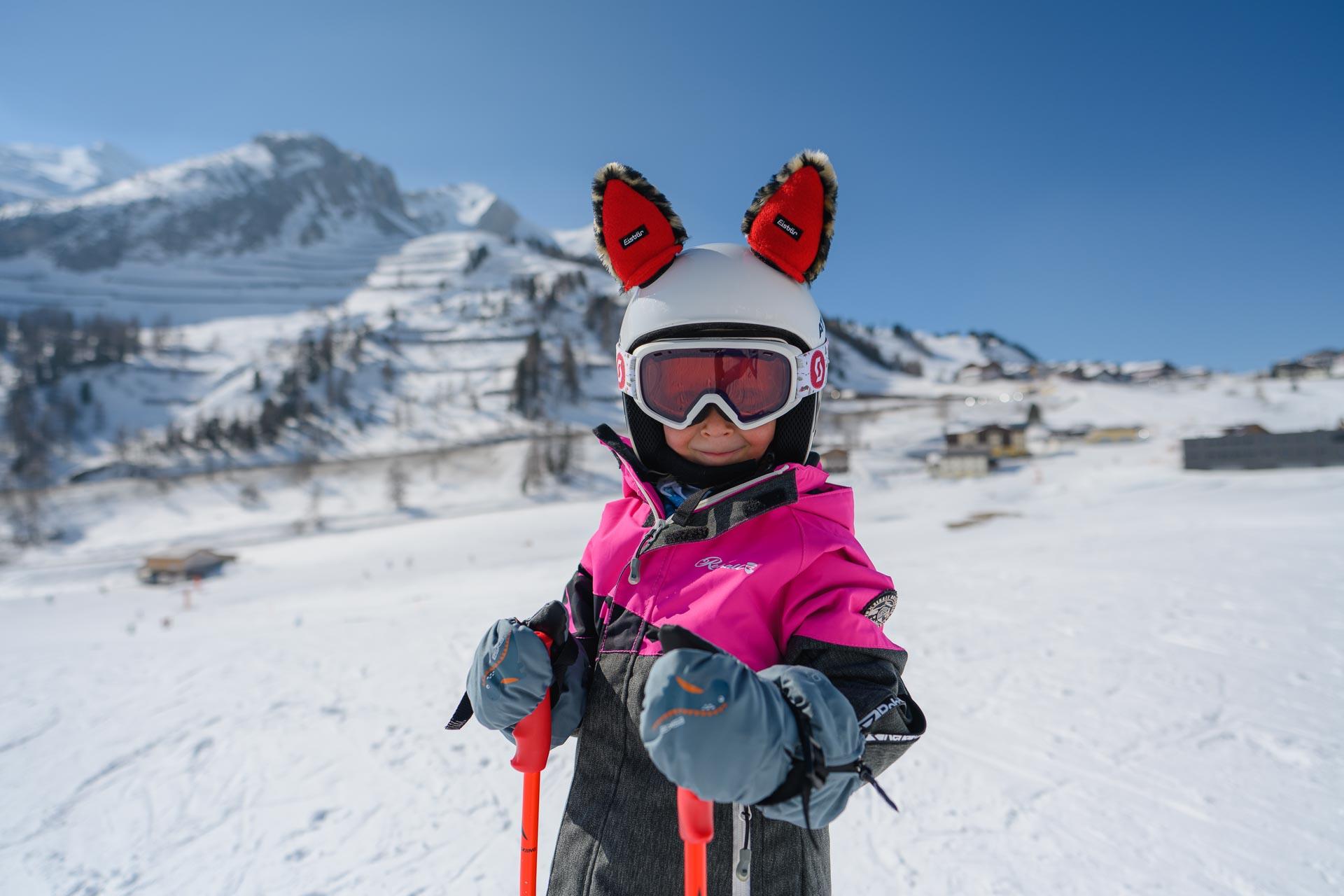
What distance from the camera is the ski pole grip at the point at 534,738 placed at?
5.47 feet

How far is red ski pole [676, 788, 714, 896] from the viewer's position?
126 centimetres

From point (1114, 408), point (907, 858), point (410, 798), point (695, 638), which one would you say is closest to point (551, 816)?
point (410, 798)

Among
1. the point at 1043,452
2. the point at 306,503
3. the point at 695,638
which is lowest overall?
the point at 306,503

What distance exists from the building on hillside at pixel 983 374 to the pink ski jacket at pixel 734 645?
111 metres

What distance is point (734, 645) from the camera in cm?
148

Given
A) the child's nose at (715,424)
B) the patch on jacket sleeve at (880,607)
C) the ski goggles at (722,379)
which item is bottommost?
the patch on jacket sleeve at (880,607)

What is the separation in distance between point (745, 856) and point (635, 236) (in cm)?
169

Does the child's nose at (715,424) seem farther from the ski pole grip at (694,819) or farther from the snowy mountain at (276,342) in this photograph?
the snowy mountain at (276,342)

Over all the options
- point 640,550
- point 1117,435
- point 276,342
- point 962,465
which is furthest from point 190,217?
point 640,550

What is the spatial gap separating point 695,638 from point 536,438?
51153 mm

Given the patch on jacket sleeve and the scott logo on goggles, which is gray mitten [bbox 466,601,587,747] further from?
the scott logo on goggles

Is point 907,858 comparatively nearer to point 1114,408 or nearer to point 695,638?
point 695,638

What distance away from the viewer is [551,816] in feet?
12.2

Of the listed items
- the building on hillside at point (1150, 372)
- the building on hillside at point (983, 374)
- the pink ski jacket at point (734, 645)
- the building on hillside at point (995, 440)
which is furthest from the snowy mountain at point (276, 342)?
the pink ski jacket at point (734, 645)
